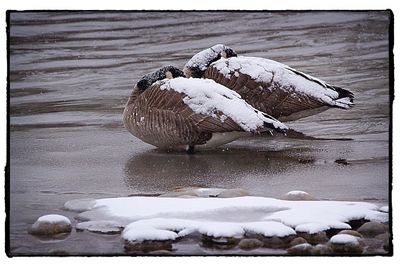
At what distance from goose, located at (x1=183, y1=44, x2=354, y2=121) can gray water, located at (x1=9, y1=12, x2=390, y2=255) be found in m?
0.02

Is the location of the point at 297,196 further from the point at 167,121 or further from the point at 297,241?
the point at 167,121

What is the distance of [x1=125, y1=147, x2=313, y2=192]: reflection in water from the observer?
2787mm

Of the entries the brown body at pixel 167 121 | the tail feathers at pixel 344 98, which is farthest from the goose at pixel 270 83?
the brown body at pixel 167 121

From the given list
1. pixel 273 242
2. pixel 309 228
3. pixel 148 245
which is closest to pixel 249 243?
pixel 273 242

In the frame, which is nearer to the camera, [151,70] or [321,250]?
[321,250]

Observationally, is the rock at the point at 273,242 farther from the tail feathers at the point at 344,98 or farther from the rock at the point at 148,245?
the tail feathers at the point at 344,98

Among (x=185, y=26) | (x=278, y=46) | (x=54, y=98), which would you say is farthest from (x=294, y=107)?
(x=54, y=98)

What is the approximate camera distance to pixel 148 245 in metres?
2.70

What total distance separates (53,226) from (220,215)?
1.46 ft

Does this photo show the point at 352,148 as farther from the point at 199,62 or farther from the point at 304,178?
the point at 199,62

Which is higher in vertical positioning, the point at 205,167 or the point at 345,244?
the point at 205,167

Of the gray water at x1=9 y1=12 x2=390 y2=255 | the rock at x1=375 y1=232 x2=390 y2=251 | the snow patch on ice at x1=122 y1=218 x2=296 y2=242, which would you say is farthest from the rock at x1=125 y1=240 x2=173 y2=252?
the rock at x1=375 y1=232 x2=390 y2=251

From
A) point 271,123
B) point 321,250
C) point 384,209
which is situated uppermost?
point 271,123

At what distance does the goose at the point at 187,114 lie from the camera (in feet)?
9.11
